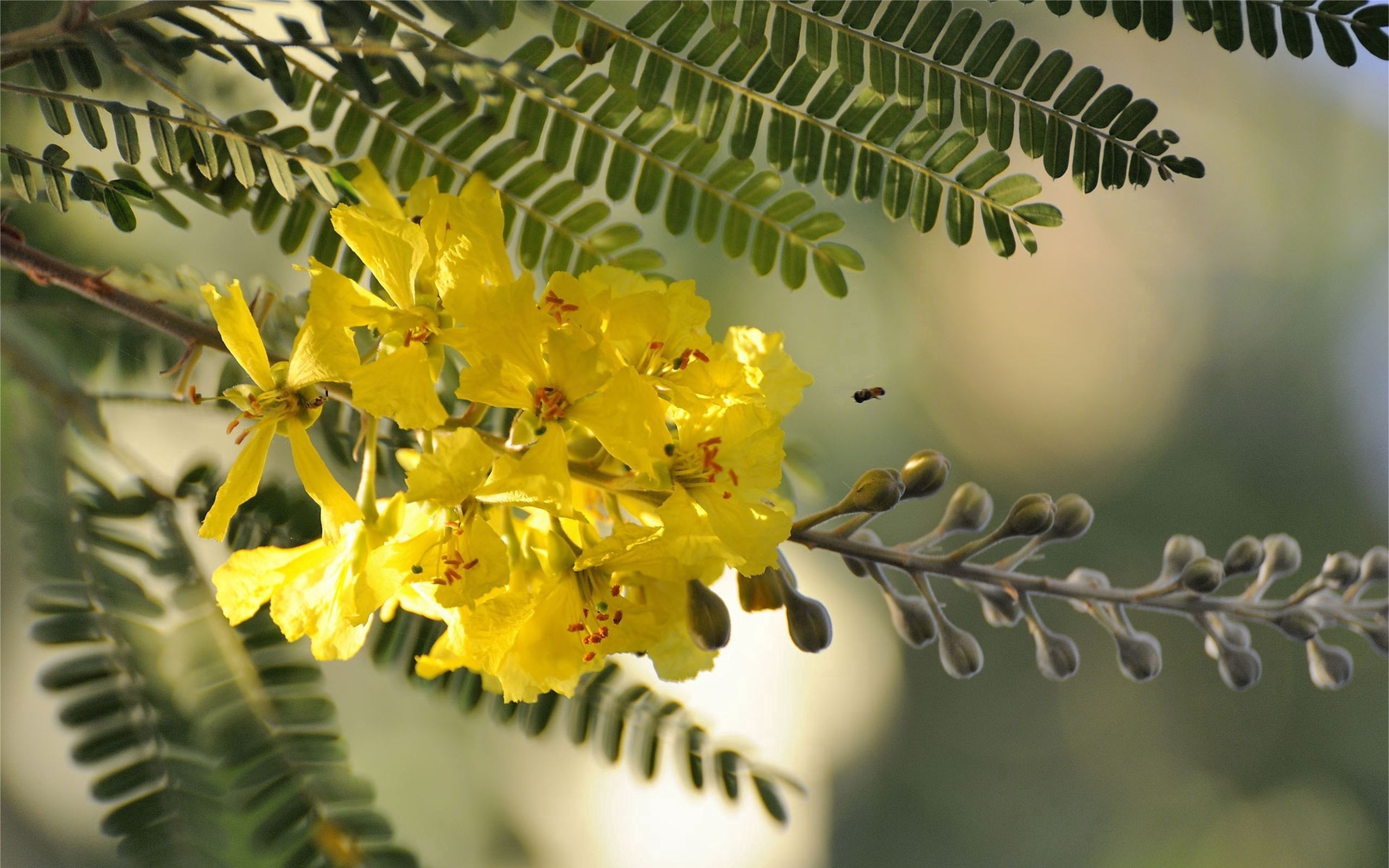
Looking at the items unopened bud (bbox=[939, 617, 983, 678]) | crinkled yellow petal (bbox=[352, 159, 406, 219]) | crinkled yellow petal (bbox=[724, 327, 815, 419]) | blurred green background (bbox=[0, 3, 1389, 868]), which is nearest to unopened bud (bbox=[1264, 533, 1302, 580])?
unopened bud (bbox=[939, 617, 983, 678])

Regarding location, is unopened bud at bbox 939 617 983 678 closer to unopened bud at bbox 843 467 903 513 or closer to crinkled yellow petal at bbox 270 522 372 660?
unopened bud at bbox 843 467 903 513

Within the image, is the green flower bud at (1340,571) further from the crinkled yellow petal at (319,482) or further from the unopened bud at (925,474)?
the crinkled yellow petal at (319,482)

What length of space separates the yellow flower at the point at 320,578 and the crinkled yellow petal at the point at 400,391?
6cm

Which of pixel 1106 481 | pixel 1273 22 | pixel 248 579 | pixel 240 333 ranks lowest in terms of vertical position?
pixel 1106 481

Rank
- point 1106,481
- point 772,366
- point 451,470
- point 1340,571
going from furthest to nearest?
point 1106,481, point 1340,571, point 772,366, point 451,470

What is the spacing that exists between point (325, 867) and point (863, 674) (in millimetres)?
2225

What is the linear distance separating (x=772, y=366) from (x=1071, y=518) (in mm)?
195

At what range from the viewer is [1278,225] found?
2893mm

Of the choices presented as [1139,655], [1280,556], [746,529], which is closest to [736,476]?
[746,529]

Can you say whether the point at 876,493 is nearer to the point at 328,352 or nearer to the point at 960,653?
the point at 960,653

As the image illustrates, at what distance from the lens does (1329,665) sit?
2.00ft

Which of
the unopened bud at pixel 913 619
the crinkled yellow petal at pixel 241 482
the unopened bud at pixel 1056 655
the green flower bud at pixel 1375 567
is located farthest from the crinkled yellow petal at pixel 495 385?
the green flower bud at pixel 1375 567

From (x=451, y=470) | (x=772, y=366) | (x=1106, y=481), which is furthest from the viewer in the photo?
(x=1106, y=481)

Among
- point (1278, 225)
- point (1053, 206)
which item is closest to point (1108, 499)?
point (1278, 225)
